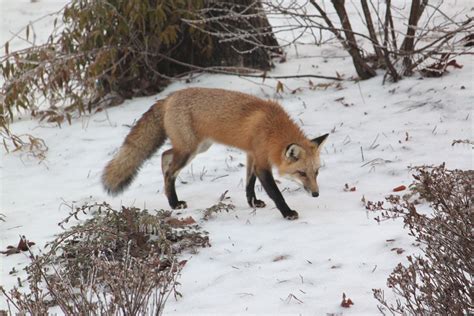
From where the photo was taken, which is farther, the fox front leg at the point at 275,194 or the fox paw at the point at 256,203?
the fox paw at the point at 256,203

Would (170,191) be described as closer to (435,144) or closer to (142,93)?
(435,144)

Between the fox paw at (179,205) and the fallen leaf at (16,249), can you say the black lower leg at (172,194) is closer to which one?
the fox paw at (179,205)

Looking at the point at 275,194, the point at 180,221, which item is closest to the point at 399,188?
the point at 275,194

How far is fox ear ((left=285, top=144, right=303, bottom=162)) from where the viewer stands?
5613mm

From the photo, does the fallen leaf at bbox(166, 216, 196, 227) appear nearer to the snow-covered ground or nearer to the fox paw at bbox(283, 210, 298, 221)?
the snow-covered ground

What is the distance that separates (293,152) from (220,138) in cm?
88

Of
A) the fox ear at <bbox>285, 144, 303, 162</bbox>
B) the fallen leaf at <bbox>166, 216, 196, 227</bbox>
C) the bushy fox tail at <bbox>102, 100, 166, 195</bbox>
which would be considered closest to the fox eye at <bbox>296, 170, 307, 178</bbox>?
the fox ear at <bbox>285, 144, 303, 162</bbox>

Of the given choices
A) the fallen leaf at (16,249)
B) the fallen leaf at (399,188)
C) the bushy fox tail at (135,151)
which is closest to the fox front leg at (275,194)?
the fallen leaf at (399,188)

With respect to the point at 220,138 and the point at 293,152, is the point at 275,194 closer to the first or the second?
the point at 293,152

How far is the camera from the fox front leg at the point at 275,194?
5.53 meters

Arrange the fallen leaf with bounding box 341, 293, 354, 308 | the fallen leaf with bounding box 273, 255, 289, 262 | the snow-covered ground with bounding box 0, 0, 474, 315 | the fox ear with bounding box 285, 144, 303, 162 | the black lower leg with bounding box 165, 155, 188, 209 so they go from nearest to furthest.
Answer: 1. the fallen leaf with bounding box 341, 293, 354, 308
2. the snow-covered ground with bounding box 0, 0, 474, 315
3. the fallen leaf with bounding box 273, 255, 289, 262
4. the fox ear with bounding box 285, 144, 303, 162
5. the black lower leg with bounding box 165, 155, 188, 209

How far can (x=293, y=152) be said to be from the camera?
565cm

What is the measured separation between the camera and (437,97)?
746 cm

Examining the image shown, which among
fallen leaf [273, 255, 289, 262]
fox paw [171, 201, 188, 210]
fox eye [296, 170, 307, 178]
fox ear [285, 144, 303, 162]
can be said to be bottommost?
fox paw [171, 201, 188, 210]
